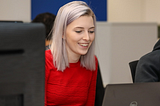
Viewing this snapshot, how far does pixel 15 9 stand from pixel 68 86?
5.72 ft

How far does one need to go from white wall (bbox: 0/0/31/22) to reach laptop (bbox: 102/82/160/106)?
88.3 inches

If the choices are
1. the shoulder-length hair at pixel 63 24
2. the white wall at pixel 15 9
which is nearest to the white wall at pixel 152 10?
the white wall at pixel 15 9

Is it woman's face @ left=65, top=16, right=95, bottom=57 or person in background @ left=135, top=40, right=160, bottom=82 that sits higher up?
woman's face @ left=65, top=16, right=95, bottom=57

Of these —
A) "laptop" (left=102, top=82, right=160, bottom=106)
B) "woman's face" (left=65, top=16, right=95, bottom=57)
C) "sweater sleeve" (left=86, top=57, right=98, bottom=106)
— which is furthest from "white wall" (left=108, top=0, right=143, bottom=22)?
"laptop" (left=102, top=82, right=160, bottom=106)

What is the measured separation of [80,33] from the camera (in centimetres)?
117

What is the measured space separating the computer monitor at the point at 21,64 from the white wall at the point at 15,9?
235cm

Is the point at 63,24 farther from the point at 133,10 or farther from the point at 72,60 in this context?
the point at 133,10

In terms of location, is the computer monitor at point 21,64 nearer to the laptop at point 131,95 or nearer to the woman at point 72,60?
the laptop at point 131,95

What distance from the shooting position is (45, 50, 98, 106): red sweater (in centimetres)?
123

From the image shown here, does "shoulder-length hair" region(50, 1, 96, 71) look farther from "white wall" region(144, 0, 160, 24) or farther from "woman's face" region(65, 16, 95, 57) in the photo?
"white wall" region(144, 0, 160, 24)

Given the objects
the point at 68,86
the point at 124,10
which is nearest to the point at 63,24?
the point at 68,86

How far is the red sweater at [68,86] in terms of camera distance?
1.23m

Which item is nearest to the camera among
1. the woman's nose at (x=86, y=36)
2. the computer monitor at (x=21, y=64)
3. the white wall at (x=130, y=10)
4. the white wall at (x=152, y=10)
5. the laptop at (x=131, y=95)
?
the computer monitor at (x=21, y=64)

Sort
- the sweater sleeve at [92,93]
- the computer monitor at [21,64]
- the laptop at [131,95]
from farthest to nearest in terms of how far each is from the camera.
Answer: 1. the sweater sleeve at [92,93]
2. the laptop at [131,95]
3. the computer monitor at [21,64]
